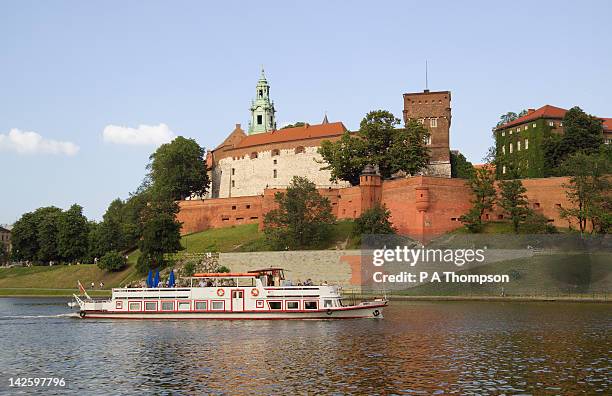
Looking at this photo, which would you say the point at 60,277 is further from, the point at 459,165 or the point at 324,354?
the point at 324,354

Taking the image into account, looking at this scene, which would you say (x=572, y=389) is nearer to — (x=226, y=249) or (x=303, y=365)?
(x=303, y=365)

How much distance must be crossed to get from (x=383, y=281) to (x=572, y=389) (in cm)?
4568

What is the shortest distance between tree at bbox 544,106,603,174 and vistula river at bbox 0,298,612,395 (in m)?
39.7

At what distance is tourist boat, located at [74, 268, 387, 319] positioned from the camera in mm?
50572

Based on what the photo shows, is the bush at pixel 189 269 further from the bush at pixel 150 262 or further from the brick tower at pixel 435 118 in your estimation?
the brick tower at pixel 435 118

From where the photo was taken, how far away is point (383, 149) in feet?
291

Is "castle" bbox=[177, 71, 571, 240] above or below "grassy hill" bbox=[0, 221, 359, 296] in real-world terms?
above

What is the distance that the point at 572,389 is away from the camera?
26500 millimetres

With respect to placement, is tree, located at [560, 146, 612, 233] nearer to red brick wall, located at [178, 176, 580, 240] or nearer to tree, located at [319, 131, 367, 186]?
red brick wall, located at [178, 176, 580, 240]

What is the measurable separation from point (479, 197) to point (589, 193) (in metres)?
10.7

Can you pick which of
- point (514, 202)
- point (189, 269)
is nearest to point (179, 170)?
point (189, 269)

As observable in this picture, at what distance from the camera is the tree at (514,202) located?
74375mm

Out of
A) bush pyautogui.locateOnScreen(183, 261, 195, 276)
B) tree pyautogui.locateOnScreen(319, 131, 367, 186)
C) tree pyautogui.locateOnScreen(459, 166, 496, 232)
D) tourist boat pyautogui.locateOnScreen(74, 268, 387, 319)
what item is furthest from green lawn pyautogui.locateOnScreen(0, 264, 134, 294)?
tree pyautogui.locateOnScreen(459, 166, 496, 232)

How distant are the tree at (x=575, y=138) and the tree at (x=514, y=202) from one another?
13.5 metres
